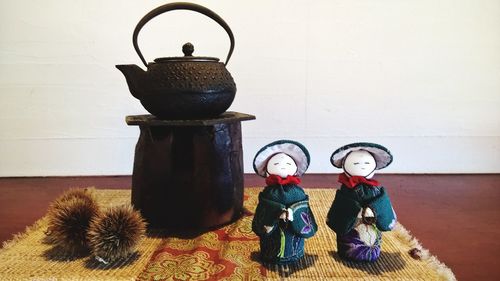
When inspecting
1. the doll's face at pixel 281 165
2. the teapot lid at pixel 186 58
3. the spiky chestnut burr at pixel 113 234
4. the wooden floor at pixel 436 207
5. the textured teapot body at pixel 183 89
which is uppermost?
the teapot lid at pixel 186 58

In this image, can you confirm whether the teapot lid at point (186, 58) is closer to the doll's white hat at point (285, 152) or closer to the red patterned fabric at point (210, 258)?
the doll's white hat at point (285, 152)

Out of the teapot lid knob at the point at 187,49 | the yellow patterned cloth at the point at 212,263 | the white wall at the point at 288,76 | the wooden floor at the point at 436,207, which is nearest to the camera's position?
the yellow patterned cloth at the point at 212,263

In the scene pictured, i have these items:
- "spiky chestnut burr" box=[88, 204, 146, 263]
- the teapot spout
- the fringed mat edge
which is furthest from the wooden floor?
the teapot spout

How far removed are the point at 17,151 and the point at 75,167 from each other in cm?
27

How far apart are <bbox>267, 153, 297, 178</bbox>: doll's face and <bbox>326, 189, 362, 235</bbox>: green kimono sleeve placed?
0.12 metres

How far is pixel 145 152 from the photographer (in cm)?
106

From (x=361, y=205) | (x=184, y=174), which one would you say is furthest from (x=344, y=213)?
(x=184, y=174)

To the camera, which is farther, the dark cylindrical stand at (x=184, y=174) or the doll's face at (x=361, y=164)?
the dark cylindrical stand at (x=184, y=174)

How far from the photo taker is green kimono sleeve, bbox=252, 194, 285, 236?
2.67 feet

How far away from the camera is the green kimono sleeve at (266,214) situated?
813 millimetres

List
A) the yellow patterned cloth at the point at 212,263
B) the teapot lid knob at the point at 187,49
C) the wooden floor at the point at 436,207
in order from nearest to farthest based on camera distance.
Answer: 1. the yellow patterned cloth at the point at 212,263
2. the wooden floor at the point at 436,207
3. the teapot lid knob at the point at 187,49

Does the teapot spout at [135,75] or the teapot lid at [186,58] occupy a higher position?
the teapot lid at [186,58]

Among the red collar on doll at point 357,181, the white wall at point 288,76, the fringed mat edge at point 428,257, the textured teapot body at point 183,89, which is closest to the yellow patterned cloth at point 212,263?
the fringed mat edge at point 428,257

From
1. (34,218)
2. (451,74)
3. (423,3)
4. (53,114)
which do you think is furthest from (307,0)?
(34,218)
